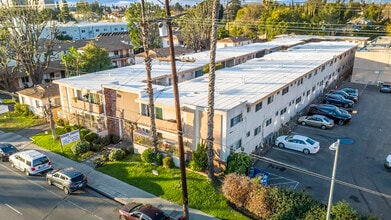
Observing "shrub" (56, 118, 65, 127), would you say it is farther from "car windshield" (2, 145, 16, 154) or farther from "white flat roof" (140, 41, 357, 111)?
"white flat roof" (140, 41, 357, 111)

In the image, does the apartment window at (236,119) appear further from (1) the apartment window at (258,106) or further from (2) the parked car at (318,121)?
(2) the parked car at (318,121)

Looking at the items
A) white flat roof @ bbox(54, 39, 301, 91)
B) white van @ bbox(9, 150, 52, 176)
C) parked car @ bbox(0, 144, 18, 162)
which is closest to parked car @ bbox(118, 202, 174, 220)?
white van @ bbox(9, 150, 52, 176)

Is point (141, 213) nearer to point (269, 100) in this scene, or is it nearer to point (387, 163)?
point (269, 100)

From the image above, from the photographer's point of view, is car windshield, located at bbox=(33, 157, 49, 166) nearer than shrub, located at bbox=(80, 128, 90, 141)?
Yes

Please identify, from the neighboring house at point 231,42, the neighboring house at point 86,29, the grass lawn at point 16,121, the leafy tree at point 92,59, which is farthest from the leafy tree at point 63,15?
the grass lawn at point 16,121

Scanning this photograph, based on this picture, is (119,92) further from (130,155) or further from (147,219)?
(147,219)
